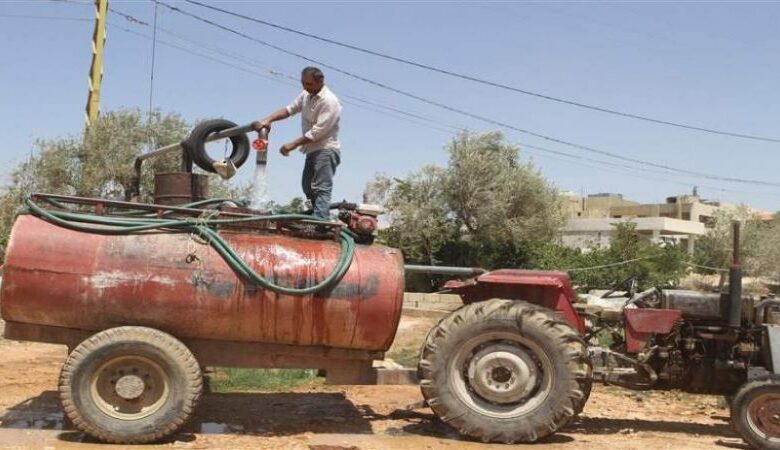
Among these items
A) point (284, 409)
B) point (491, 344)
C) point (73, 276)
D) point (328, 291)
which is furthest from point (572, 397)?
point (73, 276)

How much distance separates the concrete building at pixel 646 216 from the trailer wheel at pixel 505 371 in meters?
44.7

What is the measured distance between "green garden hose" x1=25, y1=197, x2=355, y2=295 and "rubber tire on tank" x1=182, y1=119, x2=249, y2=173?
1160mm

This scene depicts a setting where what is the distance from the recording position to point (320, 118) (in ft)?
24.7

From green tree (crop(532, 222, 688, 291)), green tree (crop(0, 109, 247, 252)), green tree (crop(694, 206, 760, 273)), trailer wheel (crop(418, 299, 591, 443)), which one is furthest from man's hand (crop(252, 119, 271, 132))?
green tree (crop(694, 206, 760, 273))

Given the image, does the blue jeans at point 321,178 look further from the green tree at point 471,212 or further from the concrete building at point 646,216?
the concrete building at point 646,216

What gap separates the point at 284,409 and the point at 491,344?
7.79 feet

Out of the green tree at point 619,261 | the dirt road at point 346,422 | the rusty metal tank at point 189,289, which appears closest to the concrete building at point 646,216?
the green tree at point 619,261

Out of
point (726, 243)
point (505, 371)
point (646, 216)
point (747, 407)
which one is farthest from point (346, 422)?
point (646, 216)

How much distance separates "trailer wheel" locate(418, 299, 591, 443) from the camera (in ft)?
21.7

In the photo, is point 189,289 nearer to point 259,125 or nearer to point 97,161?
point 259,125

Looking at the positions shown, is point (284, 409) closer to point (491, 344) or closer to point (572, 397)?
point (491, 344)

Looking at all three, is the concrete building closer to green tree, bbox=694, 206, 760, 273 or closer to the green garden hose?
green tree, bbox=694, 206, 760, 273

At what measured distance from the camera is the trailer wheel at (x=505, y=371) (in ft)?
21.7

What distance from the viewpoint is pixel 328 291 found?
21.7 ft
